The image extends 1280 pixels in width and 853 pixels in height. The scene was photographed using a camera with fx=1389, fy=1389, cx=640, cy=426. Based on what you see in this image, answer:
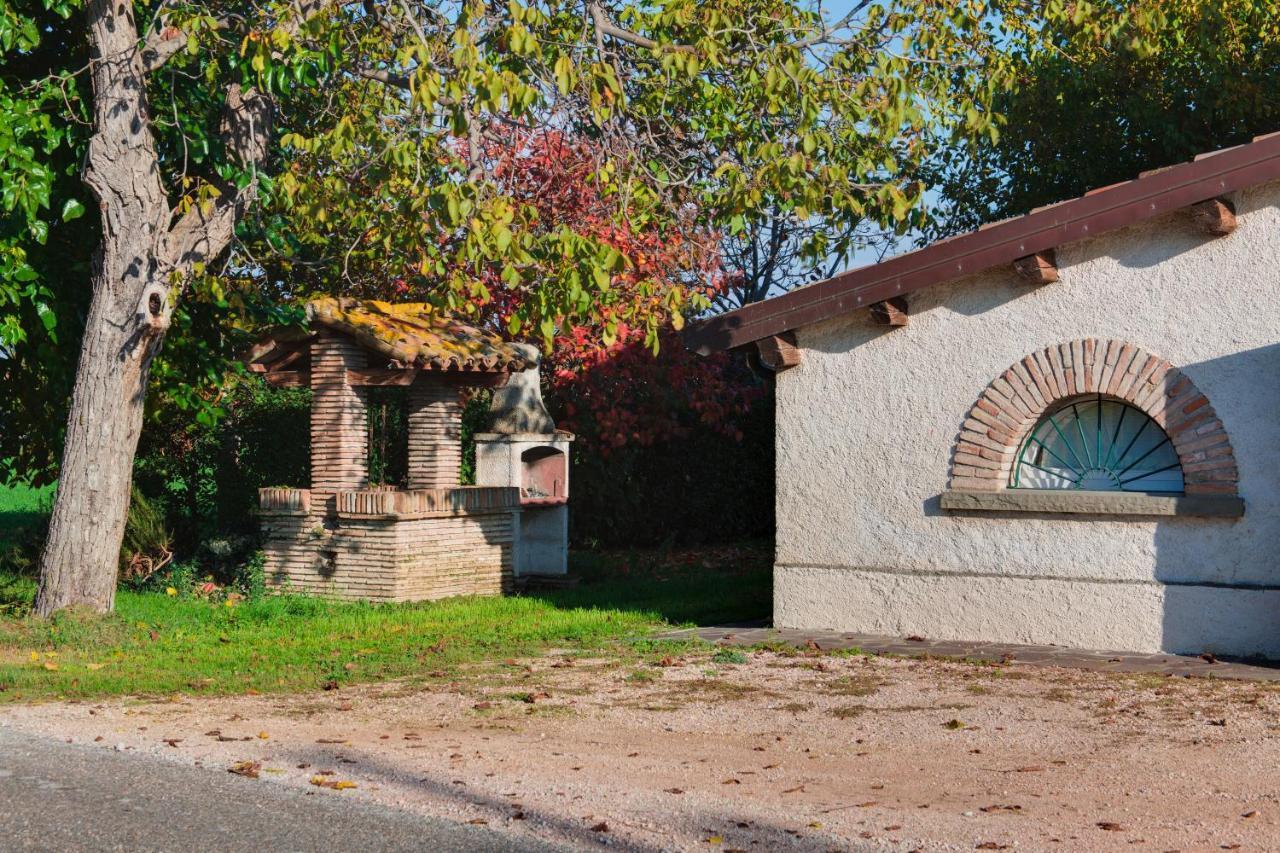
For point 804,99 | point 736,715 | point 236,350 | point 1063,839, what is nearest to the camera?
point 1063,839

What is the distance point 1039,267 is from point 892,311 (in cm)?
125

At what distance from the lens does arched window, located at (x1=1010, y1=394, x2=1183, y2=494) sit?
10.9 metres

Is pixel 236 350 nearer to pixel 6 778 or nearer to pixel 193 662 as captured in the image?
pixel 193 662

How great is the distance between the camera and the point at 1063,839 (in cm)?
552

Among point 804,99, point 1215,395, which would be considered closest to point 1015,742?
point 1215,395

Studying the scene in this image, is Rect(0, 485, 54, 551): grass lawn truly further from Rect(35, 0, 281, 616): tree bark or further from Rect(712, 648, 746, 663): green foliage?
Rect(712, 648, 746, 663): green foliage

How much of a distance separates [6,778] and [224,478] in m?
12.8

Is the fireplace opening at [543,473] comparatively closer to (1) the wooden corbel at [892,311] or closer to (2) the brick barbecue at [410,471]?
(2) the brick barbecue at [410,471]

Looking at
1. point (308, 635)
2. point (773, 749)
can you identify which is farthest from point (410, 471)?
point (773, 749)

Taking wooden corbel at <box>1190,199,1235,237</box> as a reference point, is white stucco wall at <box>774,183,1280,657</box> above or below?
below

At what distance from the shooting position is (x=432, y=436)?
51.5ft

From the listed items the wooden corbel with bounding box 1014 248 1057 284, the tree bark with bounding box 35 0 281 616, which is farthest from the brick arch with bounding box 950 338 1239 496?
the tree bark with bounding box 35 0 281 616

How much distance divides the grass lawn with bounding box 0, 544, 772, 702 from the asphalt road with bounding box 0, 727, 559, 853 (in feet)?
9.79

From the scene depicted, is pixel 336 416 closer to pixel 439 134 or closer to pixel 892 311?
pixel 439 134
